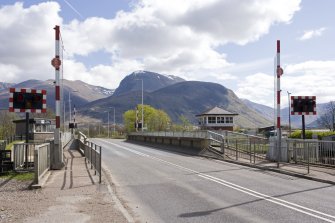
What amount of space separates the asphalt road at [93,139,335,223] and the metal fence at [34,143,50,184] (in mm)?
2606

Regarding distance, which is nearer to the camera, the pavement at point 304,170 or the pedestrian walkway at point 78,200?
the pedestrian walkway at point 78,200

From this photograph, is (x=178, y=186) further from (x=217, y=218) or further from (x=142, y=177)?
(x=217, y=218)

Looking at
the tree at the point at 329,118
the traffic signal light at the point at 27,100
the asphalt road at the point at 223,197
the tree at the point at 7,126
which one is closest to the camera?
the asphalt road at the point at 223,197

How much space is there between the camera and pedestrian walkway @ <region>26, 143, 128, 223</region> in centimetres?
916

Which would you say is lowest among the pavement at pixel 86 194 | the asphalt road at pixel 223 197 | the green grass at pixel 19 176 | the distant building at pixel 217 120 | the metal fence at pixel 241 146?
the asphalt road at pixel 223 197

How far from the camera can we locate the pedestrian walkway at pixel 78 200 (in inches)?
361

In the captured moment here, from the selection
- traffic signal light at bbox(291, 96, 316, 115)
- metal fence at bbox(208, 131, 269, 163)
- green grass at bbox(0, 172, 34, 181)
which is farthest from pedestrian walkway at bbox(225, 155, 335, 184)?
green grass at bbox(0, 172, 34, 181)

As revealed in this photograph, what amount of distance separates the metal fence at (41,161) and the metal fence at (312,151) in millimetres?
10640

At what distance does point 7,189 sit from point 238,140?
1751 centimetres

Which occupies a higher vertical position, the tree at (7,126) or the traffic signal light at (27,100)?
the traffic signal light at (27,100)

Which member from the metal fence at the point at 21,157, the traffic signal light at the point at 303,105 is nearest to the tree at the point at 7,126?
the metal fence at the point at 21,157

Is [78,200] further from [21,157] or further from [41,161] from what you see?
[21,157]

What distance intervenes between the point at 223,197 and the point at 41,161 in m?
6.65

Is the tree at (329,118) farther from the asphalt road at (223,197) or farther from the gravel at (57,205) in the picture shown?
the gravel at (57,205)
